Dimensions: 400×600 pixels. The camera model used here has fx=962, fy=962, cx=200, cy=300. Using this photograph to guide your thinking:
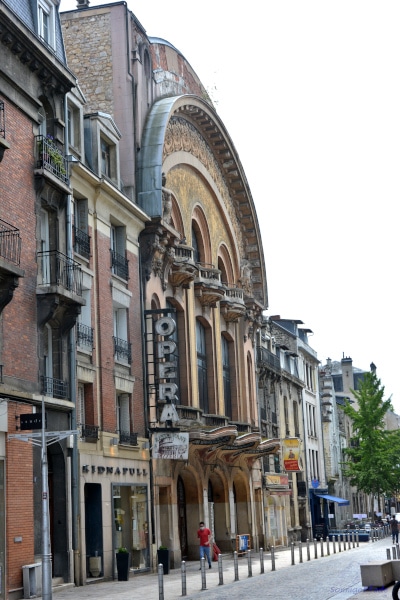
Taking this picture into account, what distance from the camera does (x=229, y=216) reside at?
172 feet

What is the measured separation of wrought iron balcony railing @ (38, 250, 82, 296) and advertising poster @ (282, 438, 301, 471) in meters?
31.2

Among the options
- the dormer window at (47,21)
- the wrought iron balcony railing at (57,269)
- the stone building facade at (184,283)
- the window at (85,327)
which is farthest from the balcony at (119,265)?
the dormer window at (47,21)

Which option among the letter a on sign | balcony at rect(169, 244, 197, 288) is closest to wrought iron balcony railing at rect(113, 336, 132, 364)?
the letter a on sign

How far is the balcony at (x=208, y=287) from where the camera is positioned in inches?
1729

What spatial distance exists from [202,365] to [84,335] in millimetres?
15512

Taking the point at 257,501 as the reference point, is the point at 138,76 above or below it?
above

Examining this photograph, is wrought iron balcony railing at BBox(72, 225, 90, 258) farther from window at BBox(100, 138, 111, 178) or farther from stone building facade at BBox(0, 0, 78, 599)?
window at BBox(100, 138, 111, 178)

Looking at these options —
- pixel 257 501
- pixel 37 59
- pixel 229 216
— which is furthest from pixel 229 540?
pixel 37 59

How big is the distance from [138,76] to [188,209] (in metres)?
7.82

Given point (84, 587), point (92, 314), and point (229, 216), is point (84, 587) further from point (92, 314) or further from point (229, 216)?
point (229, 216)

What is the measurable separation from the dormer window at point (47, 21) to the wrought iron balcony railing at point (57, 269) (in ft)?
21.3

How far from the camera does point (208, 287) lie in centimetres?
4416

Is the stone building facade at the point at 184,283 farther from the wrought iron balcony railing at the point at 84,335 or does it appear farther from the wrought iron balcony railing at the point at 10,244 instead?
the wrought iron balcony railing at the point at 10,244

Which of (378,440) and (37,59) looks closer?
(37,59)
